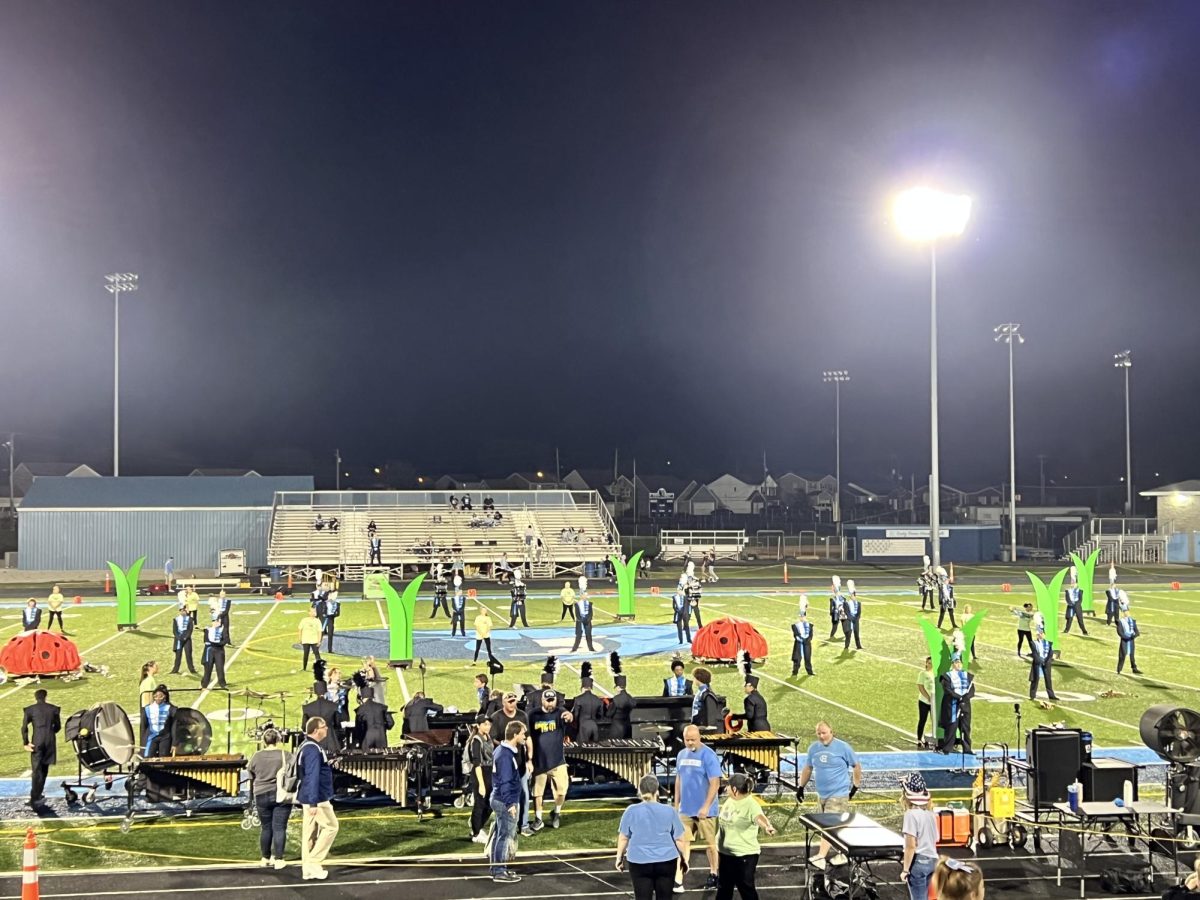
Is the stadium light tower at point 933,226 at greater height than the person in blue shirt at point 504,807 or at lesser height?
greater

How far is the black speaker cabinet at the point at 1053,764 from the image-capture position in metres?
11.1

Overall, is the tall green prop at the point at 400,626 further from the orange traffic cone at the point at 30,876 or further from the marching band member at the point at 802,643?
the orange traffic cone at the point at 30,876

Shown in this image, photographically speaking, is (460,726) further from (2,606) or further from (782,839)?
(2,606)

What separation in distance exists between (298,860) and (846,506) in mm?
109972

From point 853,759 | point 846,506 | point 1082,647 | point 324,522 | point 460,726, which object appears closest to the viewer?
point 853,759

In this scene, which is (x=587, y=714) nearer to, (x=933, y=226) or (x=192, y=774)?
(x=192, y=774)

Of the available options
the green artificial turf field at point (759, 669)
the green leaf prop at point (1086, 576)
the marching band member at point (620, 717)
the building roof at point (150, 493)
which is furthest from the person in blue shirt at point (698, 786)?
the building roof at point (150, 493)

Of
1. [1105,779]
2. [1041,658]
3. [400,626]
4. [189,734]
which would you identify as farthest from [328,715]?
[1041,658]

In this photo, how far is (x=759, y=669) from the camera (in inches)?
924

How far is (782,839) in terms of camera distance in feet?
38.1

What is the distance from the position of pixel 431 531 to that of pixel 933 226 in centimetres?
4037

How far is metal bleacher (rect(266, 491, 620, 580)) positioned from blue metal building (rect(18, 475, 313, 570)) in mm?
2050

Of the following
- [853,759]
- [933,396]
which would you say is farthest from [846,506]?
[853,759]

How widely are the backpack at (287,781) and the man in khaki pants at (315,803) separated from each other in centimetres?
7
